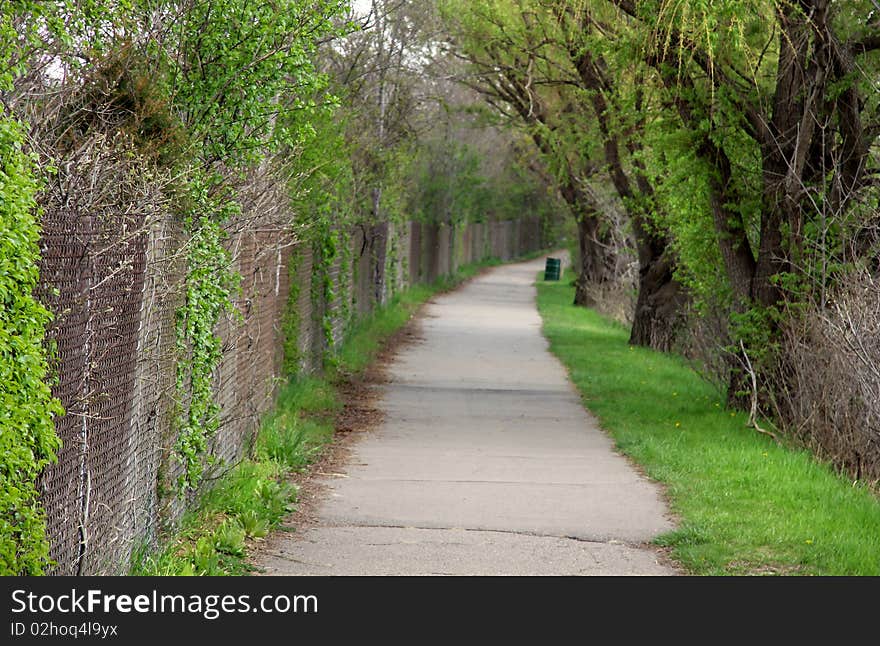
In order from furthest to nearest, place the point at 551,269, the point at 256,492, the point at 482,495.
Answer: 1. the point at 551,269
2. the point at 482,495
3. the point at 256,492

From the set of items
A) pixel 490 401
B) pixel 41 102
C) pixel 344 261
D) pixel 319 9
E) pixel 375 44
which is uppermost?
pixel 375 44

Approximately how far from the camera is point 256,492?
31.4 ft

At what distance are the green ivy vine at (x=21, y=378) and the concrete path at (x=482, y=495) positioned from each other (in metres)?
3.06

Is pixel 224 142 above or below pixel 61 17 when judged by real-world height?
below

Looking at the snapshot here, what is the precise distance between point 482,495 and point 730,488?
192 cm

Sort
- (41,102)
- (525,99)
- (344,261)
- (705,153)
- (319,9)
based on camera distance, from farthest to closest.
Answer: (525,99)
(344,261)
(705,153)
(319,9)
(41,102)

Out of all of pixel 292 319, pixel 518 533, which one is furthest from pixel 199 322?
pixel 292 319

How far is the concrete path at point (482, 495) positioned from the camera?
819 cm

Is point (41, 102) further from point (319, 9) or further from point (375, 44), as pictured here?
point (375, 44)

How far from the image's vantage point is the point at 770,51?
15359mm

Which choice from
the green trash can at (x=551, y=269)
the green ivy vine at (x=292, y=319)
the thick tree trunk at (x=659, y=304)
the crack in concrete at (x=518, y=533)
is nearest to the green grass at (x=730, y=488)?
the crack in concrete at (x=518, y=533)

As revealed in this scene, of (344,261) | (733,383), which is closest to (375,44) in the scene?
(344,261)

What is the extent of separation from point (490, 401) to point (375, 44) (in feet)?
24.6

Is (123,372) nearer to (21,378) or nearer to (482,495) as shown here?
(21,378)
